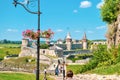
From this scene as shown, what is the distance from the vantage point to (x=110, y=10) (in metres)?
58.4

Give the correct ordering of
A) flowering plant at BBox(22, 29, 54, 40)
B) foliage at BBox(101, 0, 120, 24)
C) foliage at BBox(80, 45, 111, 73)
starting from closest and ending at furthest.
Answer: flowering plant at BBox(22, 29, 54, 40) < foliage at BBox(80, 45, 111, 73) < foliage at BBox(101, 0, 120, 24)

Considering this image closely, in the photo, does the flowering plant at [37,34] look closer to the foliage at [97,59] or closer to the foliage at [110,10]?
the foliage at [97,59]

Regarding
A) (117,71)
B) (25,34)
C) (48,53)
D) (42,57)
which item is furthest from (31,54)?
(25,34)

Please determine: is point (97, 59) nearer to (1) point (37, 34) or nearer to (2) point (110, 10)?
(2) point (110, 10)

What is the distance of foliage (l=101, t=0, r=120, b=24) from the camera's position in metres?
56.7

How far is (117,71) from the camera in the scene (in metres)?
34.1

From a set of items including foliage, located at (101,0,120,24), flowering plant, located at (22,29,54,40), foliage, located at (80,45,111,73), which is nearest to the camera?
flowering plant, located at (22,29,54,40)

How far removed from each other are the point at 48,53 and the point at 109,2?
359 ft

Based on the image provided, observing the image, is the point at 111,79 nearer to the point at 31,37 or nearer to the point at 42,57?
the point at 31,37

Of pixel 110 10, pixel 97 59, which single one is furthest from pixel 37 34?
pixel 110 10

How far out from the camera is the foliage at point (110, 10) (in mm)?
56694

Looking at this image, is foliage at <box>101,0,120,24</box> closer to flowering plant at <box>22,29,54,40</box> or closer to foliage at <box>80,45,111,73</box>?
foliage at <box>80,45,111,73</box>

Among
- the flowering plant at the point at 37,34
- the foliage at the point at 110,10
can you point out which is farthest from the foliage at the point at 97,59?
the flowering plant at the point at 37,34

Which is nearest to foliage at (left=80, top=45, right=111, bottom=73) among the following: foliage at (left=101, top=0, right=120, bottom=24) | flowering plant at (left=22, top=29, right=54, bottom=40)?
foliage at (left=101, top=0, right=120, bottom=24)
